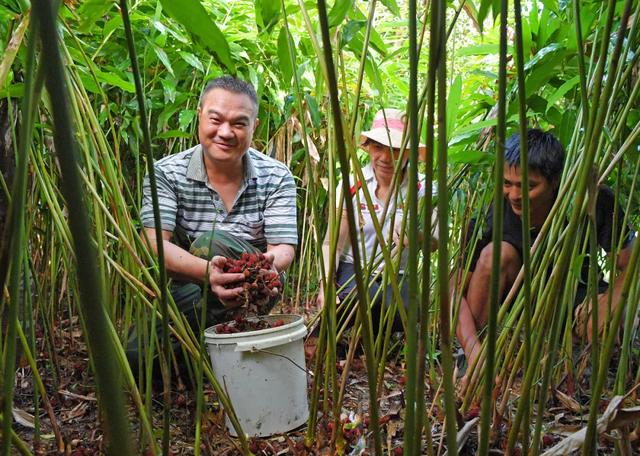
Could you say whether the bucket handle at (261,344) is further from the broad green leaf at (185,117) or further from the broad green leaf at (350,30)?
the broad green leaf at (185,117)

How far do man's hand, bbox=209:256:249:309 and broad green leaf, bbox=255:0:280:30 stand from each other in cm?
60

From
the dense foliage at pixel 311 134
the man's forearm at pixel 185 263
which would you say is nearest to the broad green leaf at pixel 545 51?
the dense foliage at pixel 311 134

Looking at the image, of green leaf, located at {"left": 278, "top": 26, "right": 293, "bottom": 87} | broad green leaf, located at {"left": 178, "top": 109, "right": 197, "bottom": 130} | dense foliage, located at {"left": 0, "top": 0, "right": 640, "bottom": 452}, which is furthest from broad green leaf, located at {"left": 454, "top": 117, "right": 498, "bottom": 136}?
broad green leaf, located at {"left": 178, "top": 109, "right": 197, "bottom": 130}

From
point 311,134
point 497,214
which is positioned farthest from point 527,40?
point 311,134

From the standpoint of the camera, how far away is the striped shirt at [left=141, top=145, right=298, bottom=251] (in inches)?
54.7

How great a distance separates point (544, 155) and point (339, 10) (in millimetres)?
768

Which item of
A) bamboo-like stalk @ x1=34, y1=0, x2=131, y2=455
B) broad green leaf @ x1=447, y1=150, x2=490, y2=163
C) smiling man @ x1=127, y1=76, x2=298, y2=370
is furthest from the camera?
smiling man @ x1=127, y1=76, x2=298, y2=370

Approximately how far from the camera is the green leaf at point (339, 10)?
524 mm

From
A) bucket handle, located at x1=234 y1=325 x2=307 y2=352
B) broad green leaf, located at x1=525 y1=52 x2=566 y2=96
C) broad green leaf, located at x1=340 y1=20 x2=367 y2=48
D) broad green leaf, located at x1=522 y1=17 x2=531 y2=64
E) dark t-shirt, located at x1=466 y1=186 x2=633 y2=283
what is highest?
broad green leaf, located at x1=522 y1=17 x2=531 y2=64

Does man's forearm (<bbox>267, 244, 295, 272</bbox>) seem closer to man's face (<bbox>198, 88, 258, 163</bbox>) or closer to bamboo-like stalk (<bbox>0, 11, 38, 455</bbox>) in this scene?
man's face (<bbox>198, 88, 258, 163</bbox>)

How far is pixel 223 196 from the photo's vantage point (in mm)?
1443

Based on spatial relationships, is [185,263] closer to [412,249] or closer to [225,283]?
[225,283]

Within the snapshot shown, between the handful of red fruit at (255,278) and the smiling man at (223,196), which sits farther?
the smiling man at (223,196)

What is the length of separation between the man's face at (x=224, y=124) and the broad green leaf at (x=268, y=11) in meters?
0.79
